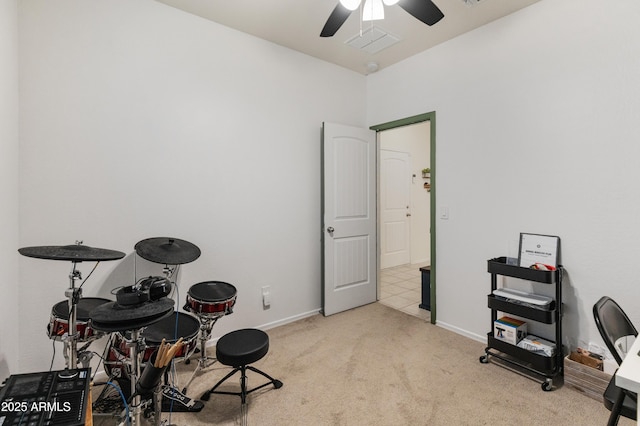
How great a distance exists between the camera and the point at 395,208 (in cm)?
583

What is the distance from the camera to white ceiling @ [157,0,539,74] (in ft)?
8.32

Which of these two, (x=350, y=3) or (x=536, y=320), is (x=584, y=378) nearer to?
(x=536, y=320)

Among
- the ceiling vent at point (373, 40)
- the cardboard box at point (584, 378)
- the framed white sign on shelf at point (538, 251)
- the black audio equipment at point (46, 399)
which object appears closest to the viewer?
the black audio equipment at point (46, 399)

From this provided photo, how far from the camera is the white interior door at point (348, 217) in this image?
137 inches

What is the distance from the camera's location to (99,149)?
230 cm

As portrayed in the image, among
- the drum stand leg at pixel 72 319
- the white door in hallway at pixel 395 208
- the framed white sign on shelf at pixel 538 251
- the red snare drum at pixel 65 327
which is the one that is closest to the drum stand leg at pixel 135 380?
the drum stand leg at pixel 72 319

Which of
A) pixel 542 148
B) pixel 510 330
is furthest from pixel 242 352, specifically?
pixel 542 148

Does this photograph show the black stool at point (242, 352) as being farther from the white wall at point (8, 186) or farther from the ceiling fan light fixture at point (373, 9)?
the ceiling fan light fixture at point (373, 9)

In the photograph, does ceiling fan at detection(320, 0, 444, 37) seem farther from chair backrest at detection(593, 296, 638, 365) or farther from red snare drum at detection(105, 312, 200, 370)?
red snare drum at detection(105, 312, 200, 370)

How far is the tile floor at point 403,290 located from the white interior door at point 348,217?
0.33 m

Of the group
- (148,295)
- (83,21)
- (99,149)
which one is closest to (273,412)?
(148,295)

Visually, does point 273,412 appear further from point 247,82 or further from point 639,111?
point 639,111

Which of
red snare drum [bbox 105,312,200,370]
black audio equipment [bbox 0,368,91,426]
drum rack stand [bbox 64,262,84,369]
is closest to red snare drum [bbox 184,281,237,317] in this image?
red snare drum [bbox 105,312,200,370]

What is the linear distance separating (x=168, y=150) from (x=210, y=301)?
4.28 ft
